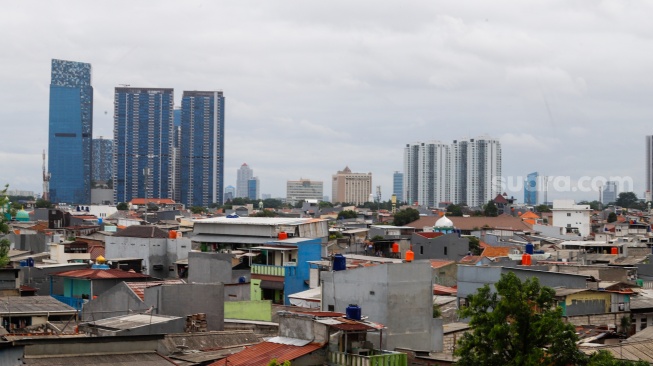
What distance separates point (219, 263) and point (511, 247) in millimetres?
26455

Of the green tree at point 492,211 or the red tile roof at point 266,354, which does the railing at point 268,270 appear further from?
the green tree at point 492,211

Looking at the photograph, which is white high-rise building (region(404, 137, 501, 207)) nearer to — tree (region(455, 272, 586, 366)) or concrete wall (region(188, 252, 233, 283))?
concrete wall (region(188, 252, 233, 283))

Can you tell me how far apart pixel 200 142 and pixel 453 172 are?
45151mm

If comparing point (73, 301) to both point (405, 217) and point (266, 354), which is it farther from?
point (405, 217)

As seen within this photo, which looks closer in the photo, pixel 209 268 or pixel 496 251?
pixel 209 268

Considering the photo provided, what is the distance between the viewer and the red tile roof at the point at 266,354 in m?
14.8

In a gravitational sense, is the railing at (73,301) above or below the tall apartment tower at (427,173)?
below

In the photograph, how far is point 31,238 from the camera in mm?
48406

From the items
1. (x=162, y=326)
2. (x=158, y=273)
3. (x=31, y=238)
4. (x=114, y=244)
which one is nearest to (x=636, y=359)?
→ (x=162, y=326)

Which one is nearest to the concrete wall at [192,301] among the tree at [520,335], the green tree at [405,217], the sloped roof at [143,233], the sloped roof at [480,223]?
the tree at [520,335]

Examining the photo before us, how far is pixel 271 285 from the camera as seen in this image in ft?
99.3

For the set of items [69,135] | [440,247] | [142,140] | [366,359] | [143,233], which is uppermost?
[69,135]

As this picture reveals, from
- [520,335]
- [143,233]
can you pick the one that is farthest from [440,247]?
[520,335]

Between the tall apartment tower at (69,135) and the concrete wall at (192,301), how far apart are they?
550 feet
